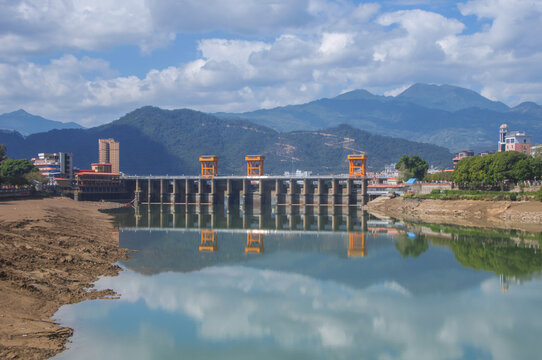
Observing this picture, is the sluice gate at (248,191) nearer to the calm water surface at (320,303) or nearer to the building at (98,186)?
the building at (98,186)

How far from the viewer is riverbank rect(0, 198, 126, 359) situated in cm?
1716

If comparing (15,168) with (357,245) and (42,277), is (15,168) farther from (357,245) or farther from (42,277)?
(42,277)

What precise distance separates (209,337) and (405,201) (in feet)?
224

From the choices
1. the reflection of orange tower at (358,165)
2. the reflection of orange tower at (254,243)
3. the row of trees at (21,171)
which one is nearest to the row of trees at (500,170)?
the reflection of orange tower at (358,165)

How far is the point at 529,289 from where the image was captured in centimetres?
2816

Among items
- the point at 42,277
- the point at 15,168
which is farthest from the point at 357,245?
the point at 15,168

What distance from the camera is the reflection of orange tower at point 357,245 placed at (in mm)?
Answer: 42028

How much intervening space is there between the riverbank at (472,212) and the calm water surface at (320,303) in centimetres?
1231

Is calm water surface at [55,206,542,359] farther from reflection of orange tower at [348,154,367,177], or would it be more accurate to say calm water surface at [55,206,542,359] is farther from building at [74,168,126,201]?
building at [74,168,126,201]

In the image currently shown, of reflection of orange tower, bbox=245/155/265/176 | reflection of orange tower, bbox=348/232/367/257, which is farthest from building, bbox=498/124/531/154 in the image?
reflection of orange tower, bbox=348/232/367/257

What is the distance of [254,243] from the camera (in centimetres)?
4847

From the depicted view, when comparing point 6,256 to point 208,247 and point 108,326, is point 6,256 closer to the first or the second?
point 108,326

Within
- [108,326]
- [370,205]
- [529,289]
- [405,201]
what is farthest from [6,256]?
[370,205]

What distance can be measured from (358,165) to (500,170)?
38.5m
